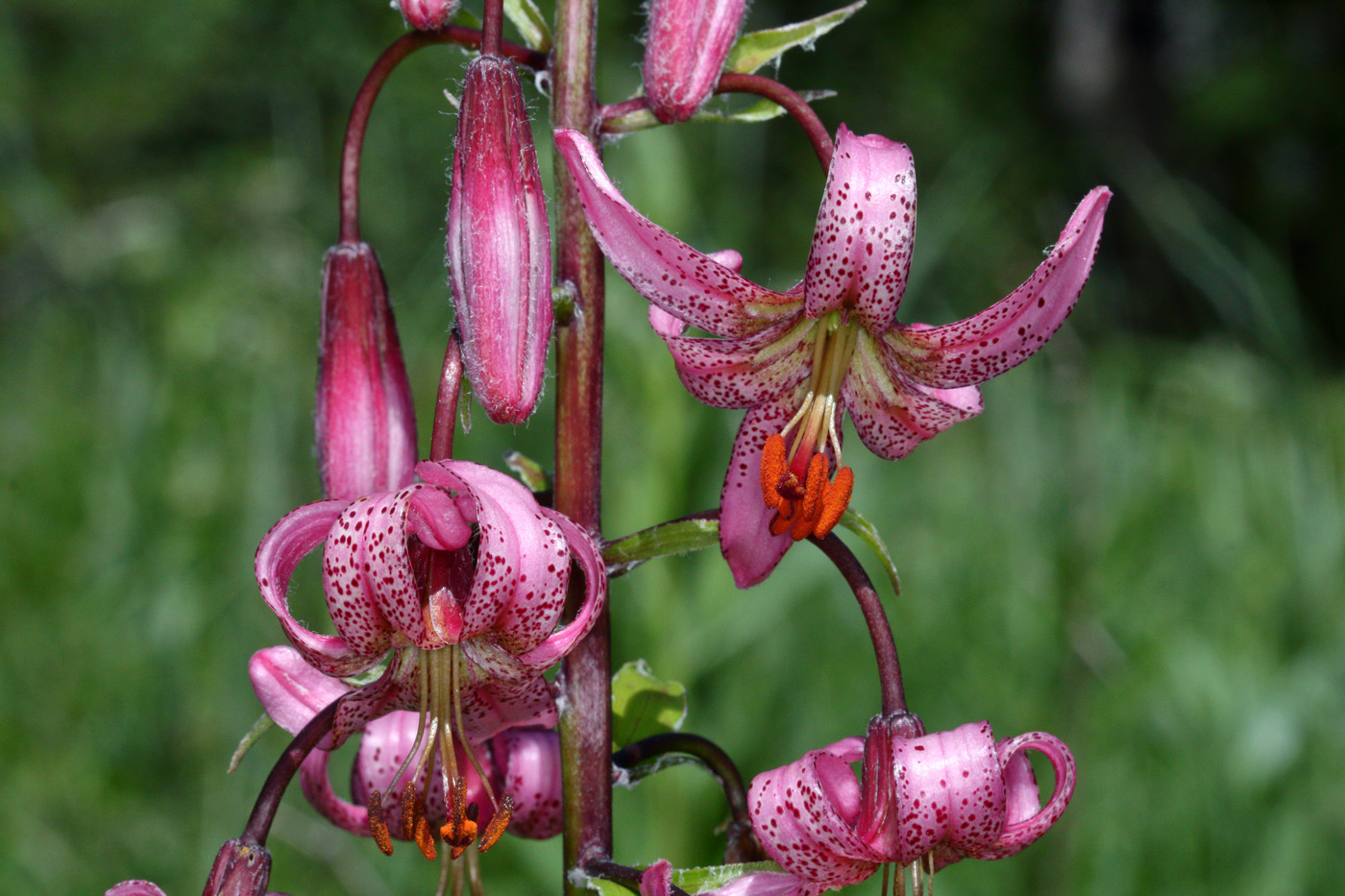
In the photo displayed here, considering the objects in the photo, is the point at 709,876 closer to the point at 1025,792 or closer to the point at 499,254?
the point at 1025,792

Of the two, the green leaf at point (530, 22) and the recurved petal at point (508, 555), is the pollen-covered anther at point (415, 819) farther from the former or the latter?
the green leaf at point (530, 22)

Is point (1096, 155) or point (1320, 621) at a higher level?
point (1096, 155)

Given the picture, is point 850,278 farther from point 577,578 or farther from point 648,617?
point 648,617

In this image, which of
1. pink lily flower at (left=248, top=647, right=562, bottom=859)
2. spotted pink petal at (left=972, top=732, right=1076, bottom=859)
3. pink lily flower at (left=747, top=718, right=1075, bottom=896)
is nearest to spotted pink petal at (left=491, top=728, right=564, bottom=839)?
pink lily flower at (left=248, top=647, right=562, bottom=859)

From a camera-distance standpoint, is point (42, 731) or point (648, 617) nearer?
point (648, 617)

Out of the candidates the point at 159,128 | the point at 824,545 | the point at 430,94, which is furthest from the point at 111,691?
the point at 159,128

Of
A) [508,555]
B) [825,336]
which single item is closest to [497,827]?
[508,555]

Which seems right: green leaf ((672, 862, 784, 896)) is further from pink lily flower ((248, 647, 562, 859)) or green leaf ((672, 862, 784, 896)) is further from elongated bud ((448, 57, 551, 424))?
elongated bud ((448, 57, 551, 424))
